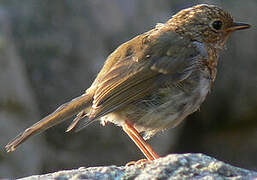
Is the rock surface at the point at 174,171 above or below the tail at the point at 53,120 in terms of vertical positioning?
below

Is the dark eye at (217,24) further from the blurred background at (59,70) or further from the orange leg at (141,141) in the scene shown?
the blurred background at (59,70)

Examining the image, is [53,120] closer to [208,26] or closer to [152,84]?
[152,84]

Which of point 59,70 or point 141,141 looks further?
point 59,70

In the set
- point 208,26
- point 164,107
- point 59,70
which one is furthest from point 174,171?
point 59,70

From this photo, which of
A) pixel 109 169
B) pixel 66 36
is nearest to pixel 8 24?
pixel 66 36

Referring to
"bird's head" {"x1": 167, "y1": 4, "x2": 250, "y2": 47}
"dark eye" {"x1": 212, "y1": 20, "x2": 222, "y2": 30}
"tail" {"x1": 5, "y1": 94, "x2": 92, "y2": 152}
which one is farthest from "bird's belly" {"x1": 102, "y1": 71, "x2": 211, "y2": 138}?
"dark eye" {"x1": 212, "y1": 20, "x2": 222, "y2": 30}

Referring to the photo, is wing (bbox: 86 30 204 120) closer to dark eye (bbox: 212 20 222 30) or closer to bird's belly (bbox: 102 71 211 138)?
bird's belly (bbox: 102 71 211 138)

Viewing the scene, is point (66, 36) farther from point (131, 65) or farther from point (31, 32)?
point (131, 65)

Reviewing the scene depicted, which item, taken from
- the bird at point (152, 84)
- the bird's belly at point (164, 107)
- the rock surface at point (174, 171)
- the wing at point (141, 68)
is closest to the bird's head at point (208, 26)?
the bird at point (152, 84)
